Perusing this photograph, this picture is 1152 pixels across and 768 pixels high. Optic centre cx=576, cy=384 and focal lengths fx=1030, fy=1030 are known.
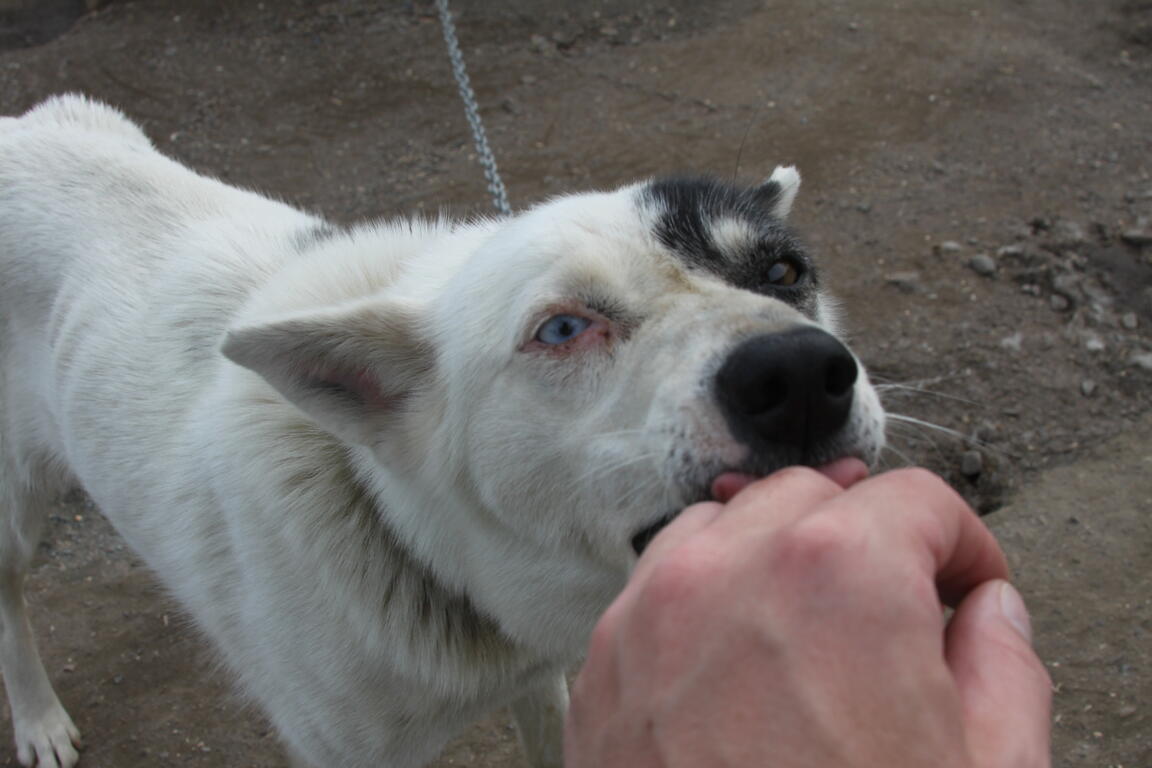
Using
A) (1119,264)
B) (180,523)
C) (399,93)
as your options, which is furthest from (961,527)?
(399,93)

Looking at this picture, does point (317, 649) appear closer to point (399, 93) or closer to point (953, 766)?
point (953, 766)

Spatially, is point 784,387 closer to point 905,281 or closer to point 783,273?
point 783,273

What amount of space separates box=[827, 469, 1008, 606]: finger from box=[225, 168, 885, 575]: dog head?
0.46 meters

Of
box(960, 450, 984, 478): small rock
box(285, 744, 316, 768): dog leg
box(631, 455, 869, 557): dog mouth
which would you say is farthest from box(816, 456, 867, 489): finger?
box(960, 450, 984, 478): small rock

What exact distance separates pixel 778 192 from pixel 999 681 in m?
2.07

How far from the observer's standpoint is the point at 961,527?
4.14 ft

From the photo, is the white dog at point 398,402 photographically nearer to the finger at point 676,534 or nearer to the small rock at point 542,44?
the finger at point 676,534

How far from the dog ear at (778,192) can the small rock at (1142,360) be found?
2.69 metres

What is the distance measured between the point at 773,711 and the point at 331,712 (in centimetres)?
186

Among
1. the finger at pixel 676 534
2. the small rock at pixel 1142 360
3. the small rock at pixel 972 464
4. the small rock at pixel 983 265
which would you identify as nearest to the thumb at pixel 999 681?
the finger at pixel 676 534

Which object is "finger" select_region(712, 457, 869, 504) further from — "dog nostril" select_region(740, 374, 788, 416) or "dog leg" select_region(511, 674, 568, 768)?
"dog leg" select_region(511, 674, 568, 768)

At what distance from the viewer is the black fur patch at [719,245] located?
231cm

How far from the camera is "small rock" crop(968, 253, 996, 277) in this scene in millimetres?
5691

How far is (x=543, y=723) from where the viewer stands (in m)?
3.60
